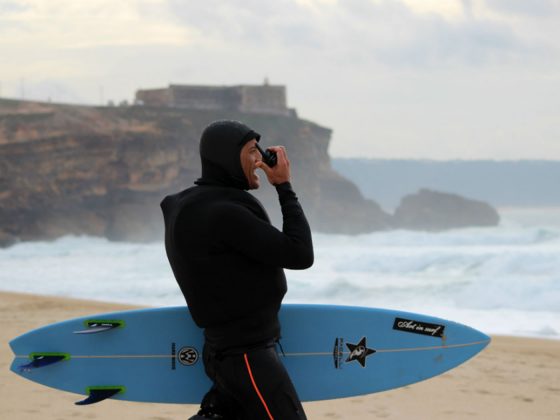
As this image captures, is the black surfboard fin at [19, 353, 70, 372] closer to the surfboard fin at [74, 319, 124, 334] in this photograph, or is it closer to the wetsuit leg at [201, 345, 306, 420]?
the surfboard fin at [74, 319, 124, 334]

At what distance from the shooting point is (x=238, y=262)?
2.19 meters

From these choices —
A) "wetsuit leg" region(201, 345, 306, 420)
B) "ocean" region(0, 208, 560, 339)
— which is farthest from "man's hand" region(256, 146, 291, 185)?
"ocean" region(0, 208, 560, 339)

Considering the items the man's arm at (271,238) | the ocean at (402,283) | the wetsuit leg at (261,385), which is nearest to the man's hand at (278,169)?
the man's arm at (271,238)

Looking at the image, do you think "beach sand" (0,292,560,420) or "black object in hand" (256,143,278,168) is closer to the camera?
"black object in hand" (256,143,278,168)

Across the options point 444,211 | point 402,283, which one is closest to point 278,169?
point 402,283

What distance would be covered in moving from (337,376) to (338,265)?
63.9 ft

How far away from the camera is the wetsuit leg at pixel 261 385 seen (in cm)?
220

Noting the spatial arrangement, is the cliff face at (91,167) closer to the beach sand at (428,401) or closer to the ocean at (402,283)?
the ocean at (402,283)

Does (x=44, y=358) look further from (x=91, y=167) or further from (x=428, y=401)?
(x=91, y=167)

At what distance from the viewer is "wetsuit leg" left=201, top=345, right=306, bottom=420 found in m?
2.20

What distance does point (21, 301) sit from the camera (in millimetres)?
13094

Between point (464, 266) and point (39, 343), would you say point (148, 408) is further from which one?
point (464, 266)

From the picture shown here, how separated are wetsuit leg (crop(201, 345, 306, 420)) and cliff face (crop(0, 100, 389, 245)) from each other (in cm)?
3821

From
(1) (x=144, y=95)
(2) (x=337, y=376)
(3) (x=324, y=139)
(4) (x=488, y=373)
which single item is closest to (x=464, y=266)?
(4) (x=488, y=373)
